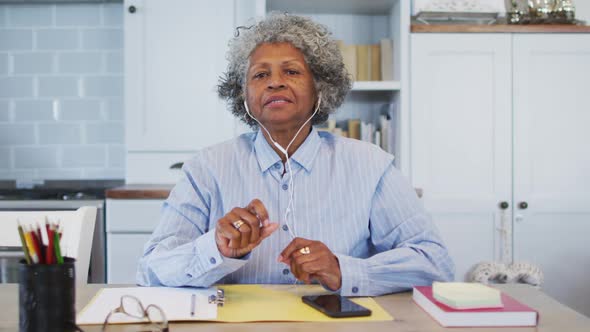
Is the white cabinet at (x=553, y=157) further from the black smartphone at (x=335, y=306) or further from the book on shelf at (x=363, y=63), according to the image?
the black smartphone at (x=335, y=306)

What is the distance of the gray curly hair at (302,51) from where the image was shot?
166cm

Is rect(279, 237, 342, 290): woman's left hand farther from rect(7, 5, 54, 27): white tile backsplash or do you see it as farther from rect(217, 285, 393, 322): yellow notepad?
rect(7, 5, 54, 27): white tile backsplash

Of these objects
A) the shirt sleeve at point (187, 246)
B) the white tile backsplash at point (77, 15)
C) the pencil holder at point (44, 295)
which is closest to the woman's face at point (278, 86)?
the shirt sleeve at point (187, 246)

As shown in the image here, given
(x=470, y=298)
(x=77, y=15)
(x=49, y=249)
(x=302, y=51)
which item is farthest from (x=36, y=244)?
(x=77, y=15)

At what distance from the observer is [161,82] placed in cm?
325

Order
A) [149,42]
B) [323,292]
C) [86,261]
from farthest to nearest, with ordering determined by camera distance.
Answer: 1. [149,42]
2. [86,261]
3. [323,292]

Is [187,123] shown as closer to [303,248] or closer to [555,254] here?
[555,254]

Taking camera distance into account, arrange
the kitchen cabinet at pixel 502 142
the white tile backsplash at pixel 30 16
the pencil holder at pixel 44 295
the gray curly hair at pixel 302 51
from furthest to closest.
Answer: the white tile backsplash at pixel 30 16 → the kitchen cabinet at pixel 502 142 → the gray curly hair at pixel 302 51 → the pencil holder at pixel 44 295

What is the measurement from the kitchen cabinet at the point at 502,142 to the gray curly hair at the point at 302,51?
131cm

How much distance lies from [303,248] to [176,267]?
0.26 meters

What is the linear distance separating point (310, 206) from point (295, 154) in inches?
5.9

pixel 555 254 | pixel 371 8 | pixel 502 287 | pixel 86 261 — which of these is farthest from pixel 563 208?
pixel 86 261

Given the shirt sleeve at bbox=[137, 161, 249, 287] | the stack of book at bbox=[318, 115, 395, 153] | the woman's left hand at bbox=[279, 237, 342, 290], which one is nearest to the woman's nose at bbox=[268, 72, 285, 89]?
the shirt sleeve at bbox=[137, 161, 249, 287]

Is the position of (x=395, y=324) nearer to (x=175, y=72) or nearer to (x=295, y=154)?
(x=295, y=154)
